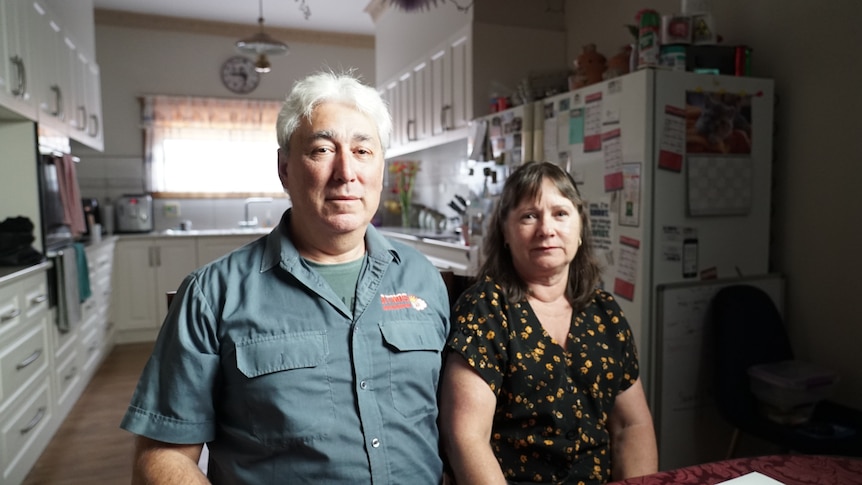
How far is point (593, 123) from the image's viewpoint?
2352mm

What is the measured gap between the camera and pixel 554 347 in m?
1.27

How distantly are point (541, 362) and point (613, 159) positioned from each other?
49.2 inches

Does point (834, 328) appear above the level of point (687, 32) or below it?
below

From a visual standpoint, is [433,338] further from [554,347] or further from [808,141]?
[808,141]

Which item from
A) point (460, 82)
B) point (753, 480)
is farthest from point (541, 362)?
point (460, 82)

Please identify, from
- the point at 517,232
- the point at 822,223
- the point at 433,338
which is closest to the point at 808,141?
the point at 822,223

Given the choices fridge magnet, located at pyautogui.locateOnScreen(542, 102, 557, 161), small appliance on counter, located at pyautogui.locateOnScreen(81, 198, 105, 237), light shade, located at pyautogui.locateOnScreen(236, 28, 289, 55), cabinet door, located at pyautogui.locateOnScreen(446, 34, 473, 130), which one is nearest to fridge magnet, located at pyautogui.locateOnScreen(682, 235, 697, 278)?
fridge magnet, located at pyautogui.locateOnScreen(542, 102, 557, 161)

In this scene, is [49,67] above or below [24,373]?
above

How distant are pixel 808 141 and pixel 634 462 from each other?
1.63m

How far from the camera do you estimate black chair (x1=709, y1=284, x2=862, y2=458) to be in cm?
181

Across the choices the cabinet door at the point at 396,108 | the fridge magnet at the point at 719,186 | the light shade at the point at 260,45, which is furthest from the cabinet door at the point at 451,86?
the fridge magnet at the point at 719,186

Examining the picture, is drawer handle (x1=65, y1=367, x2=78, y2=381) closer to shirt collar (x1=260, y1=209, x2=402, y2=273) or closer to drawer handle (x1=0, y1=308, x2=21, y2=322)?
drawer handle (x1=0, y1=308, x2=21, y2=322)

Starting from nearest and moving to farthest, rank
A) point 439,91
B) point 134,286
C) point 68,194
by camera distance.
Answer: point 68,194
point 439,91
point 134,286

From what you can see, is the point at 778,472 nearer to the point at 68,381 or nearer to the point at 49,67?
the point at 68,381
